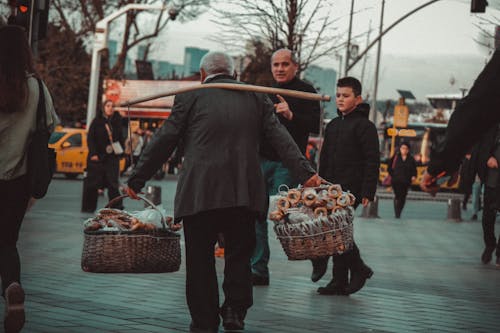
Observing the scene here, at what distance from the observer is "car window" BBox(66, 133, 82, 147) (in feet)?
119

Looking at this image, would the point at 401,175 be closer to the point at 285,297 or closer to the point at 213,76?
the point at 285,297

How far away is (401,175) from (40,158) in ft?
65.0

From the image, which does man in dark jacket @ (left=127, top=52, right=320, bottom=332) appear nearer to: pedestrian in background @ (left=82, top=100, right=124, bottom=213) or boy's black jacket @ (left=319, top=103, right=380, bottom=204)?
boy's black jacket @ (left=319, top=103, right=380, bottom=204)

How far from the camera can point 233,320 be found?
6.98 metres

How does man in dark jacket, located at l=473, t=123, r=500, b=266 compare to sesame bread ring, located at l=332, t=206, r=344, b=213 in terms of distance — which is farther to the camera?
man in dark jacket, located at l=473, t=123, r=500, b=266

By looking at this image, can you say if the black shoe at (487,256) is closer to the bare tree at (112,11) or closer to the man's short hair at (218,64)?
the man's short hair at (218,64)

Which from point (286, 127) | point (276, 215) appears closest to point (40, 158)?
point (276, 215)

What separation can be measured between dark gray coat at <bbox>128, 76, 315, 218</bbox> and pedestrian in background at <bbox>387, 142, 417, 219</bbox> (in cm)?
1863

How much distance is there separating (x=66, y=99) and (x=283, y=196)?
4787cm

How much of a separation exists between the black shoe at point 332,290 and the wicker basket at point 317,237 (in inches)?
65.7

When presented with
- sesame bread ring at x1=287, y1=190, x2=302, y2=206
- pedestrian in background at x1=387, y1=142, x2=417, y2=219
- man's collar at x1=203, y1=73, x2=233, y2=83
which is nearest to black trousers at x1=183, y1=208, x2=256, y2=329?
sesame bread ring at x1=287, y1=190, x2=302, y2=206

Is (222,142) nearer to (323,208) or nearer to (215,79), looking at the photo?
(215,79)

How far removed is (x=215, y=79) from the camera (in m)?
7.31

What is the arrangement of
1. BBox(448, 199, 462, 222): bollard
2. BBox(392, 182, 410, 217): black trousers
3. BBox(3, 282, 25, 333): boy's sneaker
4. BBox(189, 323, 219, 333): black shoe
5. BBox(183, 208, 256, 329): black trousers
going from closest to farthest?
BBox(3, 282, 25, 333): boy's sneaker → BBox(189, 323, 219, 333): black shoe → BBox(183, 208, 256, 329): black trousers → BBox(448, 199, 462, 222): bollard → BBox(392, 182, 410, 217): black trousers
